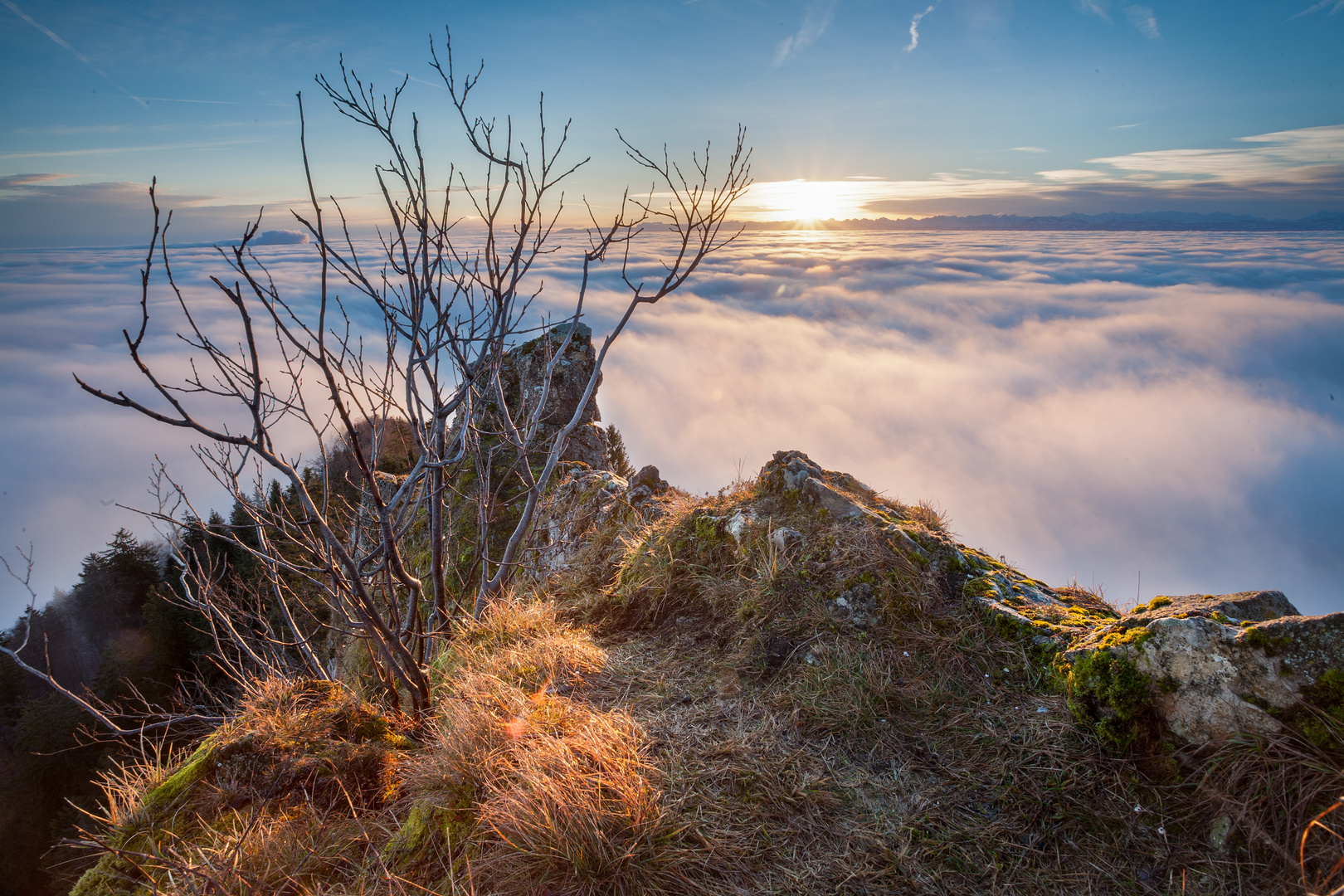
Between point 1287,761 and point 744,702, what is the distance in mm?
2760

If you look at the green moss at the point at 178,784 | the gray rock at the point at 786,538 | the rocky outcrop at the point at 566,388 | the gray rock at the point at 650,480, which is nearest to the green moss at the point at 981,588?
the gray rock at the point at 786,538

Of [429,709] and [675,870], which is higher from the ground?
[675,870]

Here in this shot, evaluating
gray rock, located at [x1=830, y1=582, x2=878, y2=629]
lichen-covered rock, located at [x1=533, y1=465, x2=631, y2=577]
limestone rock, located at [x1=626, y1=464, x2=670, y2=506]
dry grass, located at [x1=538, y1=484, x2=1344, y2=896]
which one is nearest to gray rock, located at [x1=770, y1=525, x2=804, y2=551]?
dry grass, located at [x1=538, y1=484, x2=1344, y2=896]

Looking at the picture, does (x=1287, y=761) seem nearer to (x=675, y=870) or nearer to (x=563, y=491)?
(x=675, y=870)

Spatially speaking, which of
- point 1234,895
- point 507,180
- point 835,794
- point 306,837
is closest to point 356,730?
point 306,837

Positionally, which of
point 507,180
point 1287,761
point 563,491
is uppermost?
point 507,180

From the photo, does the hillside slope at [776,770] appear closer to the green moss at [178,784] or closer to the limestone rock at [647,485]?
the green moss at [178,784]

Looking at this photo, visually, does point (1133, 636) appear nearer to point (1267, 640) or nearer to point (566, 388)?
point (1267, 640)

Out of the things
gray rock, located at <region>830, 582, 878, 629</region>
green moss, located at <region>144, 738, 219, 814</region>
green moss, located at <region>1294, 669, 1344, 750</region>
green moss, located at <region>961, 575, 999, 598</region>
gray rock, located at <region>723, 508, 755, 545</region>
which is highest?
green moss, located at <region>1294, 669, 1344, 750</region>

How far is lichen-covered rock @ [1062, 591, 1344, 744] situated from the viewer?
2975 mm

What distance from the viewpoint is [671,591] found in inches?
220

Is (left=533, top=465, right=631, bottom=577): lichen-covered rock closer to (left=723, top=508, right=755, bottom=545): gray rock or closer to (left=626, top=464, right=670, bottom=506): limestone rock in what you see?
(left=626, top=464, right=670, bottom=506): limestone rock

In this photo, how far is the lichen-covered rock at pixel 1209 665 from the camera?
2975 millimetres

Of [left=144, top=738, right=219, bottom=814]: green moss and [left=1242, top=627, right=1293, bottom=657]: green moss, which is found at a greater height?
[left=1242, top=627, right=1293, bottom=657]: green moss
